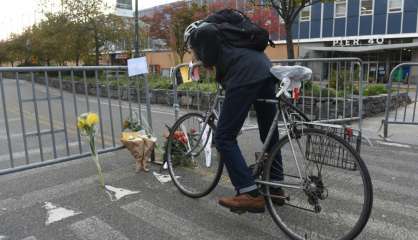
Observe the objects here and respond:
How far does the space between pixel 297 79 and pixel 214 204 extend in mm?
1538

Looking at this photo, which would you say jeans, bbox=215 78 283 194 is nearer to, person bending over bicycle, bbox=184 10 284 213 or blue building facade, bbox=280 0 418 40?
person bending over bicycle, bbox=184 10 284 213

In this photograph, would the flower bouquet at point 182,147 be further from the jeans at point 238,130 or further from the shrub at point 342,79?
the shrub at point 342,79

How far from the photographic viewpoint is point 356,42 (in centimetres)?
3077

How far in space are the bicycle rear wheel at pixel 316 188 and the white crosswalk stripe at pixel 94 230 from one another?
1335 mm

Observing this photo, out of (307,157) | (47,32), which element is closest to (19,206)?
(307,157)

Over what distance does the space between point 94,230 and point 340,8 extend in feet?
105

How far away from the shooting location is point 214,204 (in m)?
3.87

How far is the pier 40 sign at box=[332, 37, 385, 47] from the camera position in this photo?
97.3 ft

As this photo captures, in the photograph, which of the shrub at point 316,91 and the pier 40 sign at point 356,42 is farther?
the pier 40 sign at point 356,42

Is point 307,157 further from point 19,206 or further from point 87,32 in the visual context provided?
point 87,32

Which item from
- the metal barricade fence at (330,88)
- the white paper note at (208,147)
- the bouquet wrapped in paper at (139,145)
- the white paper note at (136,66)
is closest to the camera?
the white paper note at (208,147)

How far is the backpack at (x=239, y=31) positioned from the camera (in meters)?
3.24

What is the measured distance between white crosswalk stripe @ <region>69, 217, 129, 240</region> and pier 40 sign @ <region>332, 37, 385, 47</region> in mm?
30390

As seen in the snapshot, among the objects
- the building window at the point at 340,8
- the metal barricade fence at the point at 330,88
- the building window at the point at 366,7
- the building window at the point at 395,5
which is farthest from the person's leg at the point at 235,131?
the building window at the point at 340,8
